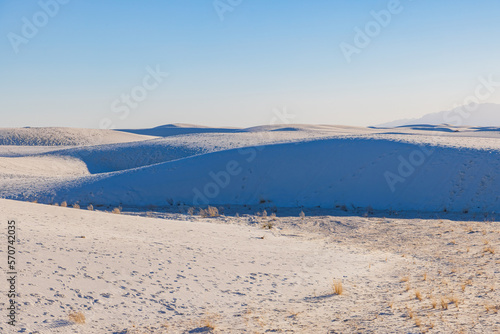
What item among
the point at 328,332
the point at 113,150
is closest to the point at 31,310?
the point at 328,332

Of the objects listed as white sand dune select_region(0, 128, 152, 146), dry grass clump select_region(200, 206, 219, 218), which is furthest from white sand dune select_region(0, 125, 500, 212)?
white sand dune select_region(0, 128, 152, 146)

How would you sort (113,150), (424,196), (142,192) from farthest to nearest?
(113,150), (142,192), (424,196)

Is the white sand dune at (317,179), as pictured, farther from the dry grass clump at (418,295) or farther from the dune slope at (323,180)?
the dry grass clump at (418,295)

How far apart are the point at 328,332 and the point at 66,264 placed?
5.02 m

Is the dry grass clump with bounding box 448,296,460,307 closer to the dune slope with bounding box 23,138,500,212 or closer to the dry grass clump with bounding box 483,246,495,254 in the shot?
the dry grass clump with bounding box 483,246,495,254

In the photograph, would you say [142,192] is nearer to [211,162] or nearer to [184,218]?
[211,162]

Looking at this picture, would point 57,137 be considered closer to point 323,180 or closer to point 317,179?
point 317,179

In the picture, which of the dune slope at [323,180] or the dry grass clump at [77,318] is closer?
the dry grass clump at [77,318]

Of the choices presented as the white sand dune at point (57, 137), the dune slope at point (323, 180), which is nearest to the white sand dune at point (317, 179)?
the dune slope at point (323, 180)

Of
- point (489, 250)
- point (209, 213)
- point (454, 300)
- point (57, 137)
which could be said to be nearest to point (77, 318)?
point (454, 300)

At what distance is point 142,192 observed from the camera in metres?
25.6

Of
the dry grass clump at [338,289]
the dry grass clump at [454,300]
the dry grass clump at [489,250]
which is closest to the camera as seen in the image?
the dry grass clump at [454,300]

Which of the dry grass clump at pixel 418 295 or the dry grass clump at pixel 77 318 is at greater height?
the dry grass clump at pixel 77 318

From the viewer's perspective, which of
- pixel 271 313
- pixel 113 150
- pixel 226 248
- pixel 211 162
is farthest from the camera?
pixel 113 150
